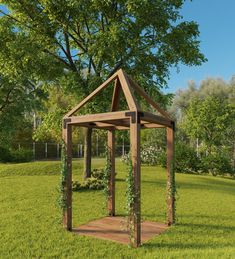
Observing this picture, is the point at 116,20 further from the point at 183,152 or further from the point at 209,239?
the point at 183,152

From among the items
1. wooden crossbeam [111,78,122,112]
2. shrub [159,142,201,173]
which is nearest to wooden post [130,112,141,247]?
wooden crossbeam [111,78,122,112]

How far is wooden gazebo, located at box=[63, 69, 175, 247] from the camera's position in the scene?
575cm

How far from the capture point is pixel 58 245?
573cm

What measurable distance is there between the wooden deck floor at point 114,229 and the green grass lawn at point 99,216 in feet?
0.80

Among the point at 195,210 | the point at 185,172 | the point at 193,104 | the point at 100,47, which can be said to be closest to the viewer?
the point at 195,210

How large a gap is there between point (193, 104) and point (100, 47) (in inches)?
567

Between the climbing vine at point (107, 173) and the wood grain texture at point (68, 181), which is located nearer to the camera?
the wood grain texture at point (68, 181)

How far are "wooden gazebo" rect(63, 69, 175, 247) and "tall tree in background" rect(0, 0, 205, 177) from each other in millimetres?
4991

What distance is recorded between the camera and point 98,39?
38.7 feet

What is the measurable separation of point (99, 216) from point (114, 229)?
1309 mm

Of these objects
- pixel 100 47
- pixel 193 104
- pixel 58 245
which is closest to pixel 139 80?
pixel 100 47

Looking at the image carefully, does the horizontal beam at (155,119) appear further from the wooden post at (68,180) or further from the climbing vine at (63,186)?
the climbing vine at (63,186)

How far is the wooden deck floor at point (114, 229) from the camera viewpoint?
6.31 m

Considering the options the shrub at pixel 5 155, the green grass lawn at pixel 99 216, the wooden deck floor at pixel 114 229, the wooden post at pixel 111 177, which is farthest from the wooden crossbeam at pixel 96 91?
the shrub at pixel 5 155
